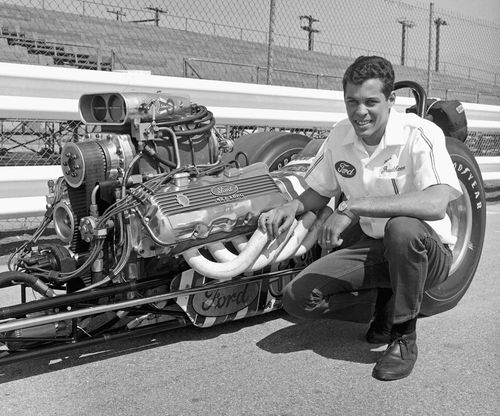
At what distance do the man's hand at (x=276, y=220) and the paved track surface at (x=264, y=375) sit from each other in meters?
0.55

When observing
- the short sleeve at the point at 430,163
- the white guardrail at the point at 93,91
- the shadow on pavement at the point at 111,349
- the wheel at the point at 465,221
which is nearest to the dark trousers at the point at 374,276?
the short sleeve at the point at 430,163

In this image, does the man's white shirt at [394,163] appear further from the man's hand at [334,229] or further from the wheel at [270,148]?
the wheel at [270,148]

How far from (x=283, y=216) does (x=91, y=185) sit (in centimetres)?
87

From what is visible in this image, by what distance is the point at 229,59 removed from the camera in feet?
73.3

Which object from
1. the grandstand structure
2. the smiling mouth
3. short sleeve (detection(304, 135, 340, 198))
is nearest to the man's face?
the smiling mouth

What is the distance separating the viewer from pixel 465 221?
3811mm

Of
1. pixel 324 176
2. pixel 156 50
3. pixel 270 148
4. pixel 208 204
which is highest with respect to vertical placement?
pixel 156 50

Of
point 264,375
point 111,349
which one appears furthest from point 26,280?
point 264,375

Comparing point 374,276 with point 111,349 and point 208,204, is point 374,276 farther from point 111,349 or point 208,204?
point 111,349

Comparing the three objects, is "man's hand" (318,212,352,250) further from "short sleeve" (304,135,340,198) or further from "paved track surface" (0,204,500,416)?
"paved track surface" (0,204,500,416)

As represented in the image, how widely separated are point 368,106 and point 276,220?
645mm

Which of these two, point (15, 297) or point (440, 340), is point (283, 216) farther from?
point (15, 297)

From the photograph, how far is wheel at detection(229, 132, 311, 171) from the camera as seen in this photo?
4.06 meters

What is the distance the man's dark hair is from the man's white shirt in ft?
0.56
